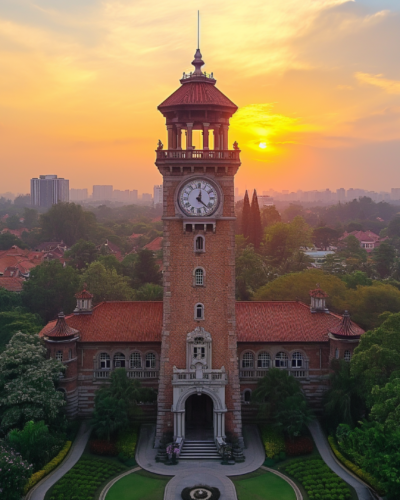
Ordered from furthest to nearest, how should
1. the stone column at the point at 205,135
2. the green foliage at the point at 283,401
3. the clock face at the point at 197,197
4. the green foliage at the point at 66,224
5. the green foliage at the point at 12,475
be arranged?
1. the green foliage at the point at 66,224
2. the clock face at the point at 197,197
3. the stone column at the point at 205,135
4. the green foliage at the point at 283,401
5. the green foliage at the point at 12,475

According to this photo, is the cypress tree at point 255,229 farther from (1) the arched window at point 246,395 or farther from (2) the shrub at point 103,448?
(2) the shrub at point 103,448

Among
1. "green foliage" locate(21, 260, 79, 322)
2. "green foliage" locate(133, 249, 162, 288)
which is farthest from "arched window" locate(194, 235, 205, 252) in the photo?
"green foliage" locate(133, 249, 162, 288)

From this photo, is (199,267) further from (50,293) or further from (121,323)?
(50,293)

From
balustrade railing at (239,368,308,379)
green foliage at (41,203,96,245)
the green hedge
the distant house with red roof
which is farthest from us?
the distant house with red roof

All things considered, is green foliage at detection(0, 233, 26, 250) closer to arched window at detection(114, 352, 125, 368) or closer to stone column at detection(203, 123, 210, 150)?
arched window at detection(114, 352, 125, 368)

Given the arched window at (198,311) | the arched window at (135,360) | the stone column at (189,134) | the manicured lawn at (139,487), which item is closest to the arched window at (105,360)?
the arched window at (135,360)

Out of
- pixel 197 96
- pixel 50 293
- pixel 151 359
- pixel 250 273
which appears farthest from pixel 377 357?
pixel 50 293
